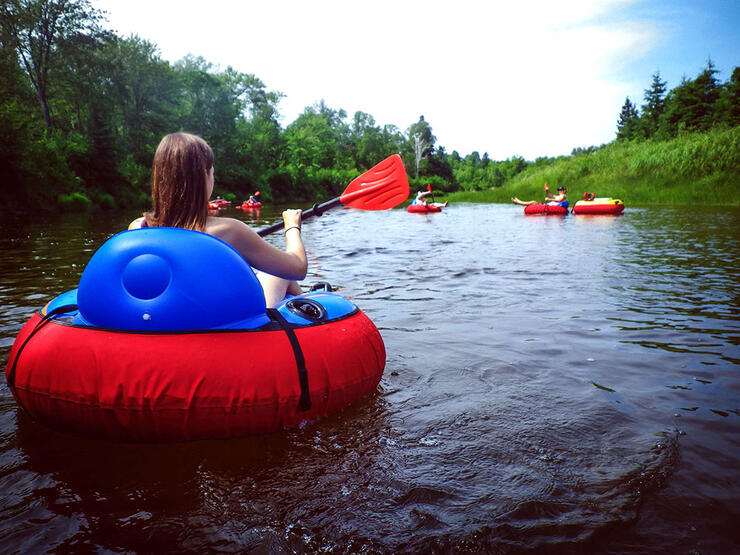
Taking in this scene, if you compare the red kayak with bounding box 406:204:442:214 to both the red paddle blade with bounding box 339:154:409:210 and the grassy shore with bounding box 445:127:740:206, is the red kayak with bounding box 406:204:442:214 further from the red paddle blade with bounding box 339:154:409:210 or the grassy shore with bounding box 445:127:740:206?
the red paddle blade with bounding box 339:154:409:210

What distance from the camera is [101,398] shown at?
198 cm

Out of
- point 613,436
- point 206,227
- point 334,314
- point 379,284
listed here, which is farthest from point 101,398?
point 379,284

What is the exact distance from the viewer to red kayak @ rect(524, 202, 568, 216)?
16094mm

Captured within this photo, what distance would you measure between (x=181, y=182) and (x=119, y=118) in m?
35.7

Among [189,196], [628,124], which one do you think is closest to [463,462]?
[189,196]

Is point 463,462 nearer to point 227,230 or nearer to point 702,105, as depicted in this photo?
point 227,230

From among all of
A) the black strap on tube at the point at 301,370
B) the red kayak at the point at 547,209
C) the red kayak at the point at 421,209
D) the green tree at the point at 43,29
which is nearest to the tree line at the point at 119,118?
the green tree at the point at 43,29

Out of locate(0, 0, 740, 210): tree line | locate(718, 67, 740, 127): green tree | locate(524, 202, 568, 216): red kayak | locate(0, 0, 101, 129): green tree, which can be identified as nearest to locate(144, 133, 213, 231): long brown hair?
locate(524, 202, 568, 216): red kayak

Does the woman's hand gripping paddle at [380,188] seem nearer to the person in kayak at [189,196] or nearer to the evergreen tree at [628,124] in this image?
the person in kayak at [189,196]

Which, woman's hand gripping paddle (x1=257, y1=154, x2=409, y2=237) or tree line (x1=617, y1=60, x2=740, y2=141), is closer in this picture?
woman's hand gripping paddle (x1=257, y1=154, x2=409, y2=237)

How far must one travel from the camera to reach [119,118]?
3241 centimetres

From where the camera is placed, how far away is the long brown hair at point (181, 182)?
208 centimetres

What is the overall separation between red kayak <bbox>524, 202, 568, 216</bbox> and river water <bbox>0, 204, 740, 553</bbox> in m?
12.5

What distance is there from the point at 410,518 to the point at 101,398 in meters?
1.31
